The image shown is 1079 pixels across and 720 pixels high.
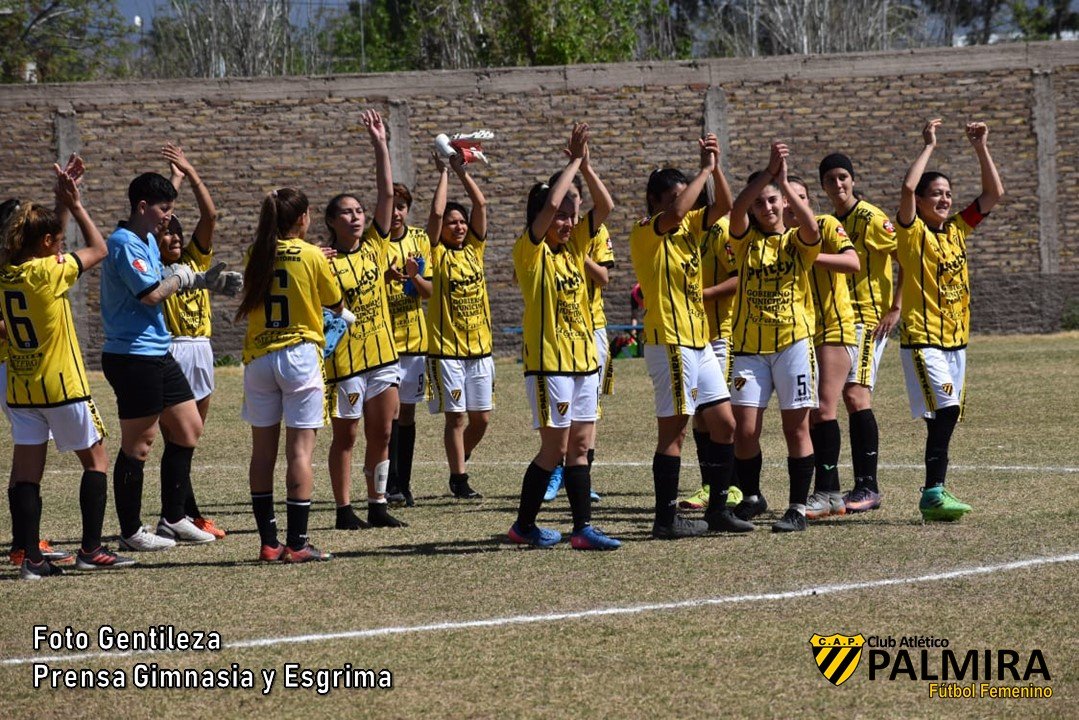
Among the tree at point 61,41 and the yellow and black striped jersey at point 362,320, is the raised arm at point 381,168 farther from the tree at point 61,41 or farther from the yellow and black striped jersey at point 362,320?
the tree at point 61,41

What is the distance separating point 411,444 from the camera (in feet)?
36.0

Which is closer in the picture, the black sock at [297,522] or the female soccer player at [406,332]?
the black sock at [297,522]

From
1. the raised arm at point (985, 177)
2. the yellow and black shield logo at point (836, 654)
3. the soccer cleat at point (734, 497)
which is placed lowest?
the soccer cleat at point (734, 497)

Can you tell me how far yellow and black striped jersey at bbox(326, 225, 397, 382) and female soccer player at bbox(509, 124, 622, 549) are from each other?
1.46 m

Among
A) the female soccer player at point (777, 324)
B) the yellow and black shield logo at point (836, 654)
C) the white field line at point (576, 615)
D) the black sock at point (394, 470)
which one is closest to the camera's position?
the yellow and black shield logo at point (836, 654)

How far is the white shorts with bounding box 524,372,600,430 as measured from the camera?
8086 mm

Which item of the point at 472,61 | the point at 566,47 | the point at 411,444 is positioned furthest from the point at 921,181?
the point at 472,61

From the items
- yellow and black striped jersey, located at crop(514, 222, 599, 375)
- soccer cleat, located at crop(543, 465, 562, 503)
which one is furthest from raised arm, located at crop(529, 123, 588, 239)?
soccer cleat, located at crop(543, 465, 562, 503)

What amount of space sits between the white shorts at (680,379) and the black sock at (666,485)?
0.27m

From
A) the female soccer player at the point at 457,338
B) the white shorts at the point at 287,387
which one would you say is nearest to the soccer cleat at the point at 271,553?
the white shorts at the point at 287,387

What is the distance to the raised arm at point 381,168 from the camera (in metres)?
8.81

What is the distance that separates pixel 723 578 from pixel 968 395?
10.2 m

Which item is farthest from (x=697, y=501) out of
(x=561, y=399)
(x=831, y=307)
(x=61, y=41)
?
(x=61, y=41)

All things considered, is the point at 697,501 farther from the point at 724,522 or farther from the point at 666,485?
the point at 666,485
